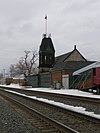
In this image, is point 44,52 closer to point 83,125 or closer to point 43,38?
point 43,38

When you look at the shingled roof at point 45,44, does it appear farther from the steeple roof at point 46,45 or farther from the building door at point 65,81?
the building door at point 65,81

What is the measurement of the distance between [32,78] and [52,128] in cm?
8068

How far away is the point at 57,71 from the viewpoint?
2685 inches

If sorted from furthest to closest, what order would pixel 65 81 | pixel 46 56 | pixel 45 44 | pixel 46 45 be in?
pixel 45 44
pixel 46 45
pixel 46 56
pixel 65 81

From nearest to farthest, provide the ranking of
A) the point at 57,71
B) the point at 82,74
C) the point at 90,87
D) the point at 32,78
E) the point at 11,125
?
the point at 11,125 < the point at 90,87 < the point at 82,74 < the point at 57,71 < the point at 32,78

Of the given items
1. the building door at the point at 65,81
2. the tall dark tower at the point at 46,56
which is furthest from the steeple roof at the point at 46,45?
the building door at the point at 65,81

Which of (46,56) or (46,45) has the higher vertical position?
(46,45)

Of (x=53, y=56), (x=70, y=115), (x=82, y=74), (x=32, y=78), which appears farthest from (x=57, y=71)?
(x=70, y=115)

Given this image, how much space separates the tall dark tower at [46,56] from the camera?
352 feet

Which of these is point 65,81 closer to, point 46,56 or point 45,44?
point 46,56

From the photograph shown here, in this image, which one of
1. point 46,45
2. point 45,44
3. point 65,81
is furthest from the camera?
point 45,44

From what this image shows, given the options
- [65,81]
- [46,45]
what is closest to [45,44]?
[46,45]

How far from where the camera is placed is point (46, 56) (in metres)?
109

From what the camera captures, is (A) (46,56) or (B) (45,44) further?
(B) (45,44)
